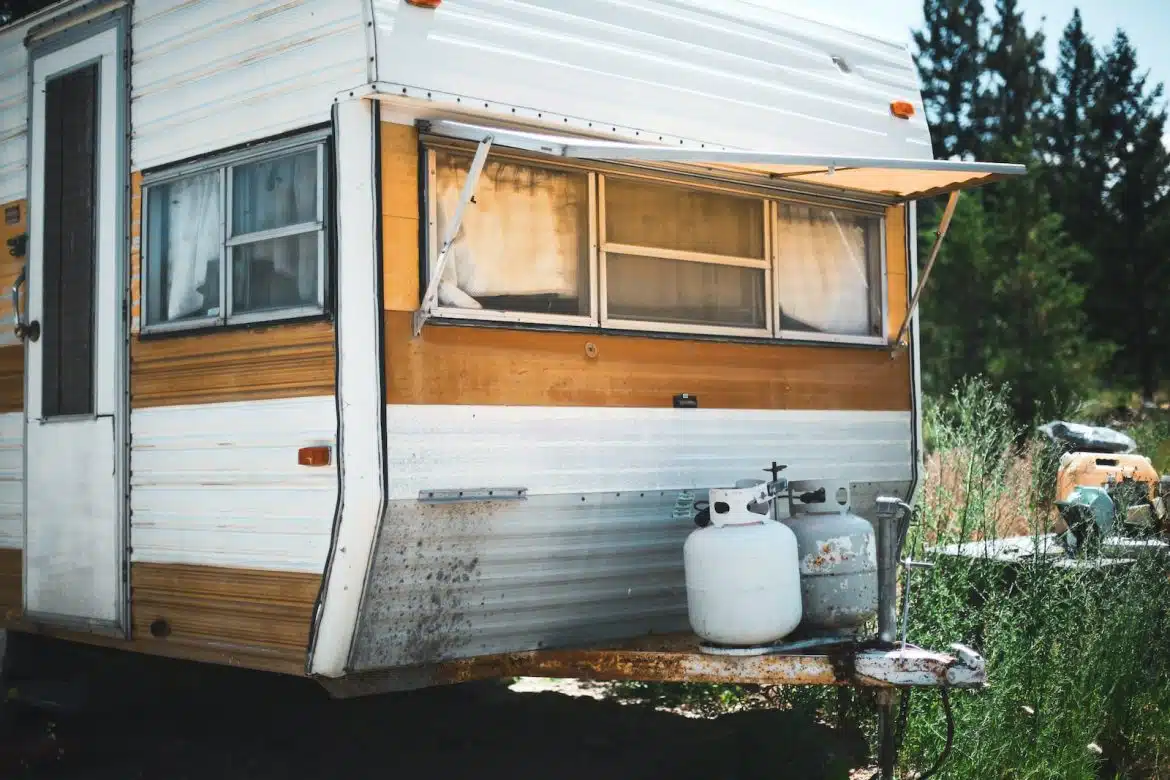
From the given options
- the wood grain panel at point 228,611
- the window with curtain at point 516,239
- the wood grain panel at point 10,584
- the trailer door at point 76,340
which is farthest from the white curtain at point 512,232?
the wood grain panel at point 10,584

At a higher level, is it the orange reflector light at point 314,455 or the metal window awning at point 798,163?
the metal window awning at point 798,163

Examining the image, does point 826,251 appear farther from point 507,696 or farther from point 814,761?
point 507,696

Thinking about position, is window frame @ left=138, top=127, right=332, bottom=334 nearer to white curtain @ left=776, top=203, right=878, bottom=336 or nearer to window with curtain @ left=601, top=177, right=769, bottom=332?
window with curtain @ left=601, top=177, right=769, bottom=332

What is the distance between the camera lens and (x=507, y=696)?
6.96 meters

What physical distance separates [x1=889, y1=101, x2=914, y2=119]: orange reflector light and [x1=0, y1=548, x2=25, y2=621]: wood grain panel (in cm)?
447

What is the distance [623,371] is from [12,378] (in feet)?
9.17

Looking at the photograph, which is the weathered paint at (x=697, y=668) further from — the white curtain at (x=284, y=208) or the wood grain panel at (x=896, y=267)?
the wood grain panel at (x=896, y=267)

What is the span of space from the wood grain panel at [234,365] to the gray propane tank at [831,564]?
182 centimetres

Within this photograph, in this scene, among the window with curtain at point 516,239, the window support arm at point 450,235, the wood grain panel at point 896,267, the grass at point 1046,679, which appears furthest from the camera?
the wood grain panel at point 896,267

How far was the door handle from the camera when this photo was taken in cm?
564

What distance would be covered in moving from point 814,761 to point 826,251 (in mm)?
2279

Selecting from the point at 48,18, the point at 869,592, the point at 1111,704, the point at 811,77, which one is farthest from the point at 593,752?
the point at 48,18

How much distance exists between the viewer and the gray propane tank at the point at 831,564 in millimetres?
4781

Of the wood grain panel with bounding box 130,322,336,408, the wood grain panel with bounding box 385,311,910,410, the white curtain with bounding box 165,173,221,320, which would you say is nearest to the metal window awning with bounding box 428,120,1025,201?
the wood grain panel with bounding box 385,311,910,410
